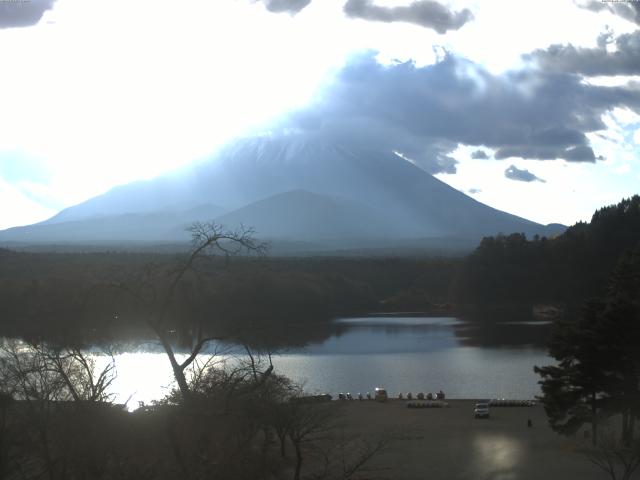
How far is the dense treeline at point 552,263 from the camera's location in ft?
192

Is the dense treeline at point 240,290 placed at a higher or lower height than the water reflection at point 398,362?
higher

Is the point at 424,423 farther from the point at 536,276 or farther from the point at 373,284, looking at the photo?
the point at 373,284

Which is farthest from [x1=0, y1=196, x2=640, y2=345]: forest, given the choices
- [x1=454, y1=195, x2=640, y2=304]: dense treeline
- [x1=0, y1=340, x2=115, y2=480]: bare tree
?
[x1=0, y1=340, x2=115, y2=480]: bare tree

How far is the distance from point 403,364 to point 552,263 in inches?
1323

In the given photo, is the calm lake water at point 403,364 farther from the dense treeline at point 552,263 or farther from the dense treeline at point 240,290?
the dense treeline at point 552,263

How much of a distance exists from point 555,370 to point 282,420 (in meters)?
5.84

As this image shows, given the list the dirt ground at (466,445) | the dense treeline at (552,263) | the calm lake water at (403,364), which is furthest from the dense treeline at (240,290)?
the dense treeline at (552,263)

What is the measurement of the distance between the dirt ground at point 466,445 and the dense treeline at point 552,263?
37747 mm

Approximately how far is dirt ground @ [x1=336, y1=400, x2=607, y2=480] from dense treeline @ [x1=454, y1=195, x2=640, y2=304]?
37.7m

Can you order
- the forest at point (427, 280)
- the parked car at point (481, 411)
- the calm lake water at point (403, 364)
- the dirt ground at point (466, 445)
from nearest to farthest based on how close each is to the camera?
the dirt ground at point (466, 445) → the parked car at point (481, 411) → the calm lake water at point (403, 364) → the forest at point (427, 280)

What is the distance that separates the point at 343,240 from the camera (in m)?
176

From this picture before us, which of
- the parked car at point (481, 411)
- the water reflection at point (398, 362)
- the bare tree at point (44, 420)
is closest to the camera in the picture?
the bare tree at point (44, 420)

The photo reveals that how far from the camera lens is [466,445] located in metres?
16.6

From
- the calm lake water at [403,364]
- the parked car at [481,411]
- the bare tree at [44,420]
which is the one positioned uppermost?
the bare tree at [44,420]
